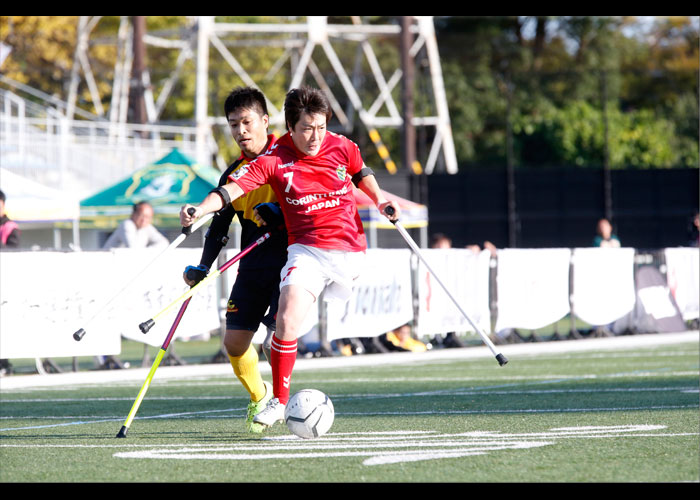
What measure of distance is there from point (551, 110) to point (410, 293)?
33832mm

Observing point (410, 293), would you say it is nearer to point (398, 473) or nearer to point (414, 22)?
point (398, 473)

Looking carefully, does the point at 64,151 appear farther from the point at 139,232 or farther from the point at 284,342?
the point at 284,342

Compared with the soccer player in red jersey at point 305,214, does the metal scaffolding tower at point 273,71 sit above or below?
above

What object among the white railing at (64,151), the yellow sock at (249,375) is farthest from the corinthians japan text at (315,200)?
the white railing at (64,151)

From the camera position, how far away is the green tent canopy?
19.3m

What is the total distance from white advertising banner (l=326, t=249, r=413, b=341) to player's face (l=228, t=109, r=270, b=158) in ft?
24.3

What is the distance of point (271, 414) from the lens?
7.59 metres

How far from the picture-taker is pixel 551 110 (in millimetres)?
49250

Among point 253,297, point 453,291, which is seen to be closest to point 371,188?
point 253,297

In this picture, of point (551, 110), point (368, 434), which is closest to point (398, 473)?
point (368, 434)

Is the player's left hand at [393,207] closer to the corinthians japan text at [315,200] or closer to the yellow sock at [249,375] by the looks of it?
the corinthians japan text at [315,200]

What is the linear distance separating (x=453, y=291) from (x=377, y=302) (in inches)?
50.4

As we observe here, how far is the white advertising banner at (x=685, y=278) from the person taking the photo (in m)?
19.6

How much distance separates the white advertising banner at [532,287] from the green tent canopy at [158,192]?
470cm
